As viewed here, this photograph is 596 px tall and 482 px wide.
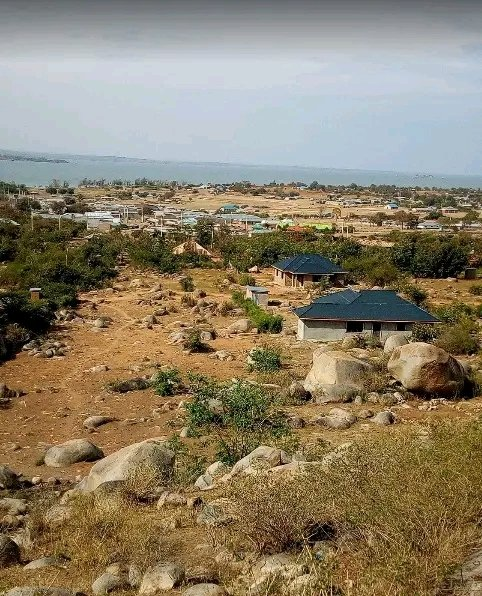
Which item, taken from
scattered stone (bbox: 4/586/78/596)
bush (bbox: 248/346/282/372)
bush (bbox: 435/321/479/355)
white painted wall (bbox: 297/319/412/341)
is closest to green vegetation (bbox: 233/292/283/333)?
white painted wall (bbox: 297/319/412/341)

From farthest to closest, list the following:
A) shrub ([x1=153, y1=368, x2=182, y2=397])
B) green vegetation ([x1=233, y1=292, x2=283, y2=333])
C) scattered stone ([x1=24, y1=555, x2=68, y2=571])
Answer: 1. green vegetation ([x1=233, y1=292, x2=283, y2=333])
2. shrub ([x1=153, y1=368, x2=182, y2=397])
3. scattered stone ([x1=24, y1=555, x2=68, y2=571])

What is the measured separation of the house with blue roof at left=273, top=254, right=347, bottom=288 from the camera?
35.2 meters

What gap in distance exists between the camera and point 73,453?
44.5ft

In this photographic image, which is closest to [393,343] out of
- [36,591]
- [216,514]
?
[216,514]

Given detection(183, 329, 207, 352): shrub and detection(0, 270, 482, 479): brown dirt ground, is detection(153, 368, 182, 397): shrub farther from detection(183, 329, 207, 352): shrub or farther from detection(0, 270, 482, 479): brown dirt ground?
detection(183, 329, 207, 352): shrub

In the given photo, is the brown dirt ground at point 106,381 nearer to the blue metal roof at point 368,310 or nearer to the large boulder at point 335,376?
the large boulder at point 335,376

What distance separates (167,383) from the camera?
1809 cm

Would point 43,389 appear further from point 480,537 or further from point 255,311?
point 480,537

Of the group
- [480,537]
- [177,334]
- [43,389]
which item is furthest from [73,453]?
[177,334]

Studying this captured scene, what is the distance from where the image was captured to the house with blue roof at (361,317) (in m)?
23.1

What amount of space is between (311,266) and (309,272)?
51cm

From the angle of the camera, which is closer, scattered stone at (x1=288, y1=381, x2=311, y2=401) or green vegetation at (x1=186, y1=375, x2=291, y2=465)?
green vegetation at (x1=186, y1=375, x2=291, y2=465)

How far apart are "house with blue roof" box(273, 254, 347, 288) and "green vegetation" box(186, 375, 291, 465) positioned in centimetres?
2019

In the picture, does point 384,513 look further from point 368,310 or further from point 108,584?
point 368,310
